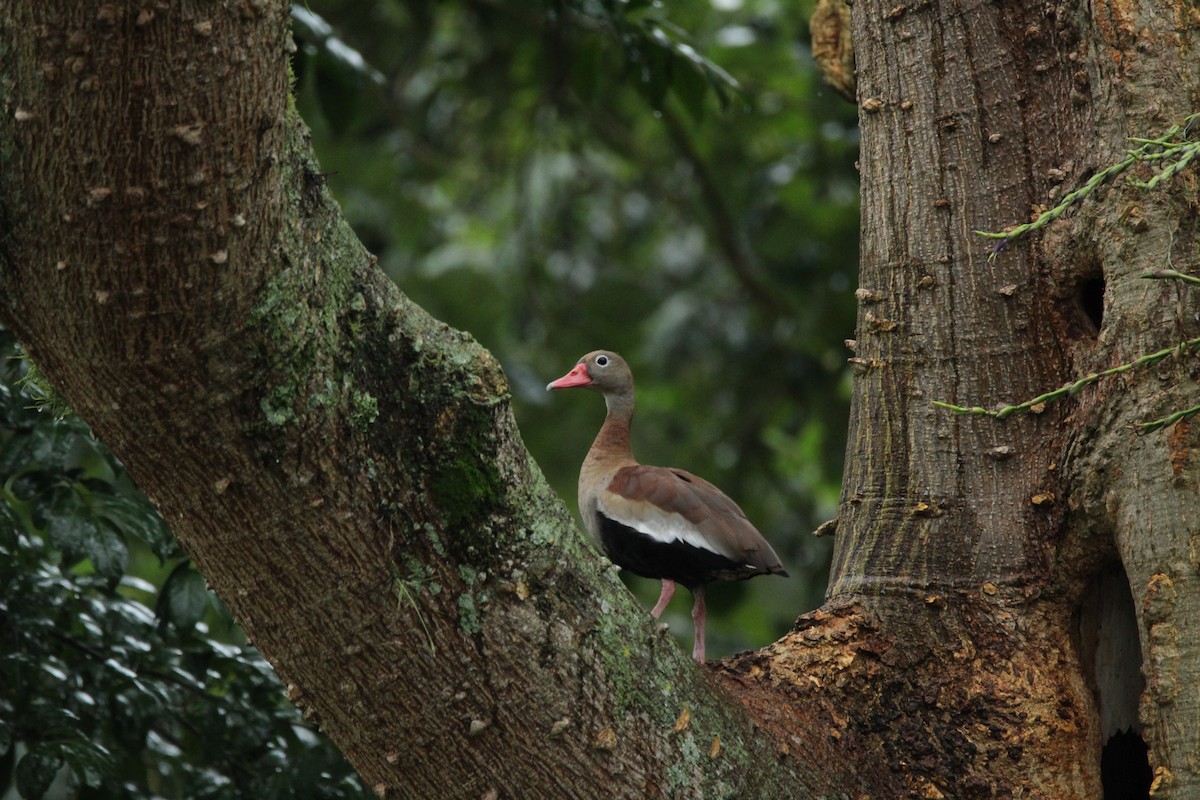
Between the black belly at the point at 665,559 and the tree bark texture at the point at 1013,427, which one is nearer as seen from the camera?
the tree bark texture at the point at 1013,427

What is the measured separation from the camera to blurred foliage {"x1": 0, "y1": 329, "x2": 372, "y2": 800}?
10.5ft

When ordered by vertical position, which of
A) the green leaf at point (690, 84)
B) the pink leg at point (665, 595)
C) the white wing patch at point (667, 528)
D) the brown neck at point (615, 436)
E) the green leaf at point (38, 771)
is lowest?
the green leaf at point (38, 771)

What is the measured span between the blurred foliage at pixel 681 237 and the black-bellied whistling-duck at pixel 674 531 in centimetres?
288

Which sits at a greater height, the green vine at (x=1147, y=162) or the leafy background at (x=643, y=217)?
the leafy background at (x=643, y=217)

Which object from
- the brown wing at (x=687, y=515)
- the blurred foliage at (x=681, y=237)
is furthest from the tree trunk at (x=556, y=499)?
the blurred foliage at (x=681, y=237)

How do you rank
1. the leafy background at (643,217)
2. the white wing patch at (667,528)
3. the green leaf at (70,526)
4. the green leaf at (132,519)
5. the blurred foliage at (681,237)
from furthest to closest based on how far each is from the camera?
the blurred foliage at (681,237)
the leafy background at (643,217)
the white wing patch at (667,528)
the green leaf at (132,519)
the green leaf at (70,526)

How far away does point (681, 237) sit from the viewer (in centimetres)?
1000

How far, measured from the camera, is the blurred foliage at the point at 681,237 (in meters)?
7.77

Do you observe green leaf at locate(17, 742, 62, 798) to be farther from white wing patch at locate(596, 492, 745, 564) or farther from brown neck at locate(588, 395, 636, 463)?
brown neck at locate(588, 395, 636, 463)

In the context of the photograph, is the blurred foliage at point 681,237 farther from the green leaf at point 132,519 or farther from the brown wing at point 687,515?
the green leaf at point 132,519

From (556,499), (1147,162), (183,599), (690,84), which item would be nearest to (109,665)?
(183,599)

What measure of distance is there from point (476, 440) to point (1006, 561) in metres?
1.36

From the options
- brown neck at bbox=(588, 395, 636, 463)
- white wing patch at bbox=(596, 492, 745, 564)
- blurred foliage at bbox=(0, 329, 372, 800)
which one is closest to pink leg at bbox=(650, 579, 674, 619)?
white wing patch at bbox=(596, 492, 745, 564)

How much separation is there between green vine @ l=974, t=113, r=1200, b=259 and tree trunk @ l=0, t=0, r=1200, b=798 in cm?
7
